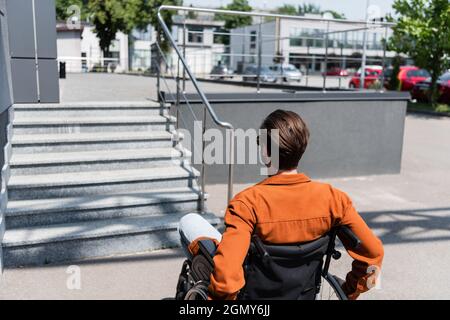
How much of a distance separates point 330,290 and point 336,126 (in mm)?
5336

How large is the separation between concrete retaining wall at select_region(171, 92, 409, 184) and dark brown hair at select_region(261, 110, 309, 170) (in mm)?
4589

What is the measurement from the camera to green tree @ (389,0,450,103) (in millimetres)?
15508

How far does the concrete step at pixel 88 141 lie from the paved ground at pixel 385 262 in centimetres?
114

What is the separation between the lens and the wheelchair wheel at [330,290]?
2.22m

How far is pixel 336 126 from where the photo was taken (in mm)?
7445

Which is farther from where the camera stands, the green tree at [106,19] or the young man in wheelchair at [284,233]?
the green tree at [106,19]

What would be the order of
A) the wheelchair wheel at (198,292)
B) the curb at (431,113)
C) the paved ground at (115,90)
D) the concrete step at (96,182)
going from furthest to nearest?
the curb at (431,113)
the paved ground at (115,90)
the concrete step at (96,182)
the wheelchair wheel at (198,292)

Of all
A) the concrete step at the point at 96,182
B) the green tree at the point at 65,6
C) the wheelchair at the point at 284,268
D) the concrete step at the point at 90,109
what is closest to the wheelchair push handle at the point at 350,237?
the wheelchair at the point at 284,268

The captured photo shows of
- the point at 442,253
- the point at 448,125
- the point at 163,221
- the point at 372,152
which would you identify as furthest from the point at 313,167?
the point at 448,125

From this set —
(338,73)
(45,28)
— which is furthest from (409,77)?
(45,28)

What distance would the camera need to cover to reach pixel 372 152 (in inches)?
307

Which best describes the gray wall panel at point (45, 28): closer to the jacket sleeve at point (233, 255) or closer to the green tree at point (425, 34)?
the jacket sleeve at point (233, 255)

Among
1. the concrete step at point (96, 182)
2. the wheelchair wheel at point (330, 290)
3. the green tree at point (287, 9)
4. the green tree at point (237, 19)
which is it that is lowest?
the concrete step at point (96, 182)

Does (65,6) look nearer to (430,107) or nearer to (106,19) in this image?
(106,19)
